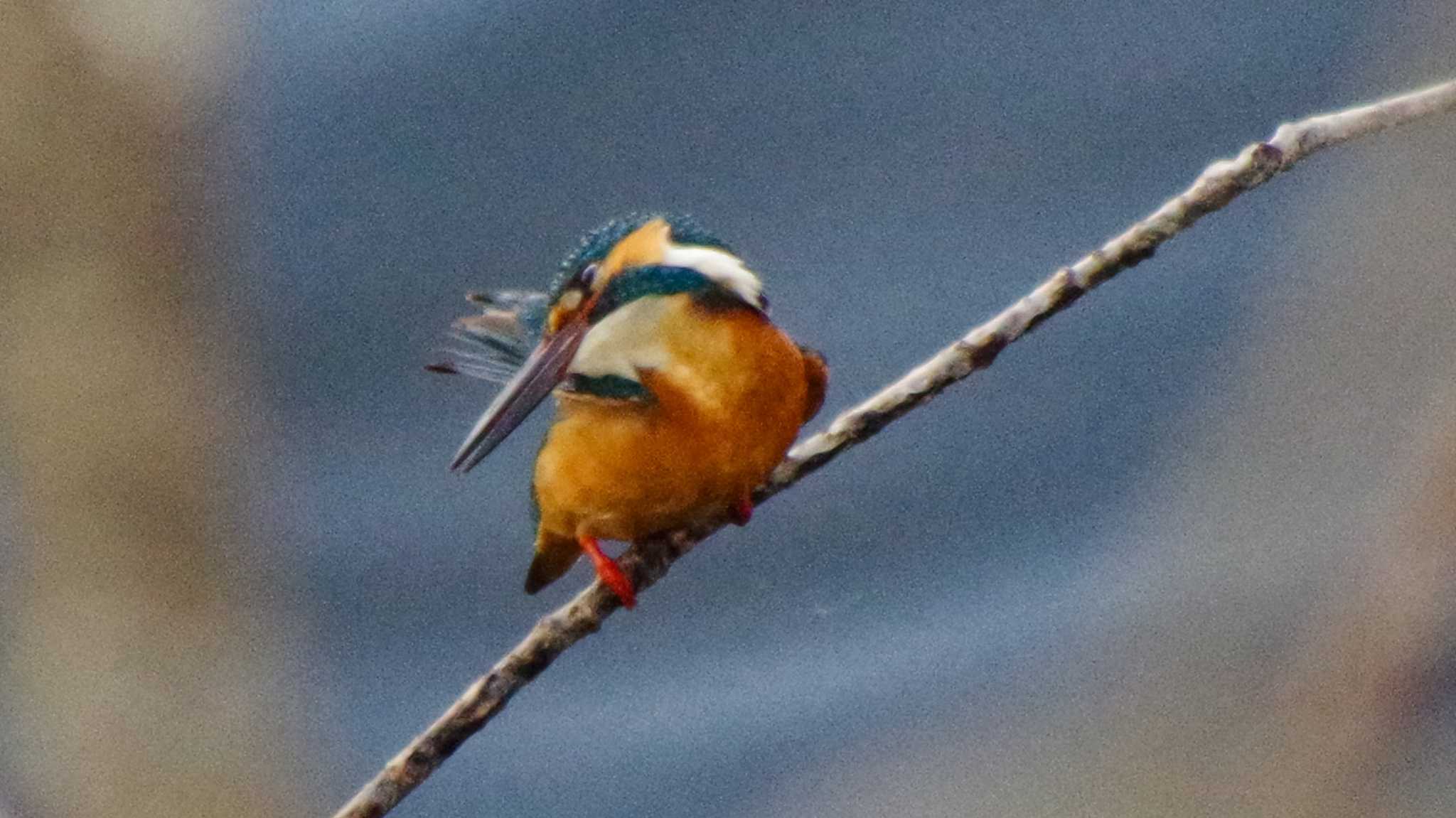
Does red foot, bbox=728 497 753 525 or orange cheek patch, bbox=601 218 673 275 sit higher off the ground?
orange cheek patch, bbox=601 218 673 275

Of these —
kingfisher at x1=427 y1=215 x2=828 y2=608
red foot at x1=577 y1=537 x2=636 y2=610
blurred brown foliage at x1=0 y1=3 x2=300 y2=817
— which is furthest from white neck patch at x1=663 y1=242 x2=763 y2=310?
blurred brown foliage at x1=0 y1=3 x2=300 y2=817

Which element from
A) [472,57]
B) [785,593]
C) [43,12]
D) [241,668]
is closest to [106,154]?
[43,12]

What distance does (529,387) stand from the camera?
0.67 metres

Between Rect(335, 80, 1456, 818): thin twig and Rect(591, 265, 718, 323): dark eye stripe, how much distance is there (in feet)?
0.30

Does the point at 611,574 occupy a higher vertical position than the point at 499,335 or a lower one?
lower

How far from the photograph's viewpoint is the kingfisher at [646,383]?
690 millimetres

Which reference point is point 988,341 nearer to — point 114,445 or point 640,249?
point 640,249

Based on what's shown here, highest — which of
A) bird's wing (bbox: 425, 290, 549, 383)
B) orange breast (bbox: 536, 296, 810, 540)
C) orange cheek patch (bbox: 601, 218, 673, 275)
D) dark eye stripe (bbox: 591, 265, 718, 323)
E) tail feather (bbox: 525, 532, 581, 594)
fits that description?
orange cheek patch (bbox: 601, 218, 673, 275)

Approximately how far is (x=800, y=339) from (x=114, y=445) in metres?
0.36

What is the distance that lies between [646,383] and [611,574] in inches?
3.7

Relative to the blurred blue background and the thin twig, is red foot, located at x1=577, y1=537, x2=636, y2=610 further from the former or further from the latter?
the blurred blue background

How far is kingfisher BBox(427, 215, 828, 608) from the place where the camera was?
0.69 metres

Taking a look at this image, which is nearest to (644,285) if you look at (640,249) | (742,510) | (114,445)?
(640,249)

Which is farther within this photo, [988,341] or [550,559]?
[550,559]
